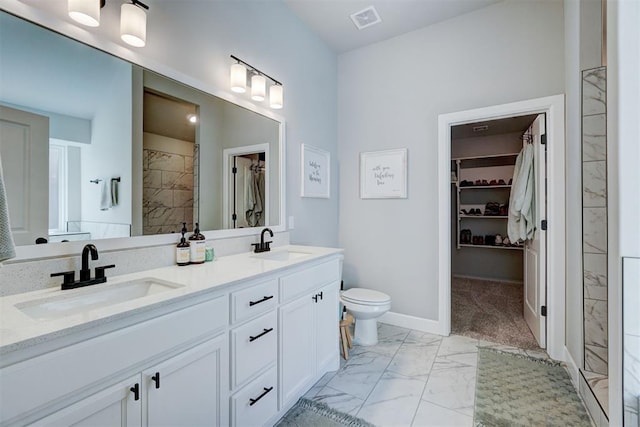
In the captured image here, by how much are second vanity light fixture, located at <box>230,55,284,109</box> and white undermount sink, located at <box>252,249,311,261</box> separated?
1130 millimetres

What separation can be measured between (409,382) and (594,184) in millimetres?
1782

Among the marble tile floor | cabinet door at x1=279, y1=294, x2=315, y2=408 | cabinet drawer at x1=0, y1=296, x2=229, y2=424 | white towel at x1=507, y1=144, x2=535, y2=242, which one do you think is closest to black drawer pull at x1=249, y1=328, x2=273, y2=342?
cabinet door at x1=279, y1=294, x2=315, y2=408

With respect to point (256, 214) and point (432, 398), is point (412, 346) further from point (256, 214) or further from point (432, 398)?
point (256, 214)

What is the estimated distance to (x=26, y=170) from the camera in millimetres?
1138

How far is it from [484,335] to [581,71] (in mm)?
2224

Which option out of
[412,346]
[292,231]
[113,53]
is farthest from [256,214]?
[412,346]

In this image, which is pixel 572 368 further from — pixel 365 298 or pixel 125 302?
pixel 125 302

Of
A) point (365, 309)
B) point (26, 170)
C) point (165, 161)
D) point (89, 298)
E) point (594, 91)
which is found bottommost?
point (365, 309)

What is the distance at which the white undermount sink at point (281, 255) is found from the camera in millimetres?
2047

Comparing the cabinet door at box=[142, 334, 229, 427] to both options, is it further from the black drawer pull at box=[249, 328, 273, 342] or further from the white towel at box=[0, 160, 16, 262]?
the white towel at box=[0, 160, 16, 262]

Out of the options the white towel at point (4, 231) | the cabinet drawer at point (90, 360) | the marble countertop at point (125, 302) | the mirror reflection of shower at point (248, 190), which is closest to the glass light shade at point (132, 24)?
the mirror reflection of shower at point (248, 190)

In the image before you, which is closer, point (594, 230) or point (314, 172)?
point (594, 230)

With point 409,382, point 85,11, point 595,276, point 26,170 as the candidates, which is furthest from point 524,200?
point 26,170

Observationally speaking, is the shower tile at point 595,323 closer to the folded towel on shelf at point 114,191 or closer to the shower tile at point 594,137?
the shower tile at point 594,137
